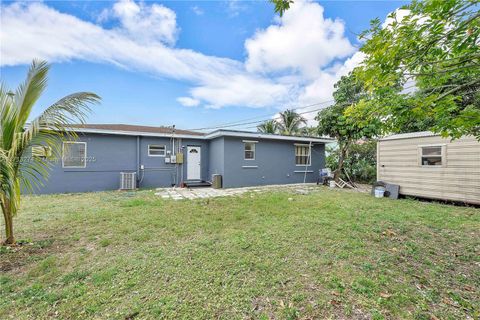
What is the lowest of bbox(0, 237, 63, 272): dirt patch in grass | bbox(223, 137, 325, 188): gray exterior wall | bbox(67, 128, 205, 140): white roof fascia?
bbox(0, 237, 63, 272): dirt patch in grass

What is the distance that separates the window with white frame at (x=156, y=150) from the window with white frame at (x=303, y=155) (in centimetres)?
735

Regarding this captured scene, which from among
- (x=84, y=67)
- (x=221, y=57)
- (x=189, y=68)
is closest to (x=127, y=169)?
(x=84, y=67)

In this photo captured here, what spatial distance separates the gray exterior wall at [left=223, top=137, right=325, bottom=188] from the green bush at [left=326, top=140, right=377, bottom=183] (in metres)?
1.70

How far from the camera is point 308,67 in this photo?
12438 millimetres

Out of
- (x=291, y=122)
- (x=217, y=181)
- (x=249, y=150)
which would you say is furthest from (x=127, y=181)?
(x=291, y=122)

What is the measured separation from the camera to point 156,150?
1037cm

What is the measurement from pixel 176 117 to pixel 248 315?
59.3 ft

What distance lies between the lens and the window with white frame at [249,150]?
10473 mm

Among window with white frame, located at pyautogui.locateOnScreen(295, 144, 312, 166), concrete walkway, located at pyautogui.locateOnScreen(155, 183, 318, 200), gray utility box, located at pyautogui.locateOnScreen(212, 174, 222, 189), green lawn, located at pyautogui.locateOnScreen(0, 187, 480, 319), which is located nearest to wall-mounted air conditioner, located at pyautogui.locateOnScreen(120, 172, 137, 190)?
concrete walkway, located at pyautogui.locateOnScreen(155, 183, 318, 200)

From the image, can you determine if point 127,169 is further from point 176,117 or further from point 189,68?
point 176,117

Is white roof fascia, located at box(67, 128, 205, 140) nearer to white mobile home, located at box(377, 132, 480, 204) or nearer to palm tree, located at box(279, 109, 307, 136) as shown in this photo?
white mobile home, located at box(377, 132, 480, 204)

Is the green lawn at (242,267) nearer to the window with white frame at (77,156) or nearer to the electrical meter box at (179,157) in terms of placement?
the window with white frame at (77,156)

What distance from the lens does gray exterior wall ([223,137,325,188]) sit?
999cm

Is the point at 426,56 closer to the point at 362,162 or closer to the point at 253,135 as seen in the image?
the point at 253,135
